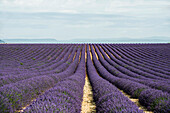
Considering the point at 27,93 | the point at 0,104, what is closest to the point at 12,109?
the point at 0,104

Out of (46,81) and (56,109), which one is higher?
(56,109)

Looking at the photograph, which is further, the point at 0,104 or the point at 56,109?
the point at 0,104

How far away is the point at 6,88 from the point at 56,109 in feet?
11.8

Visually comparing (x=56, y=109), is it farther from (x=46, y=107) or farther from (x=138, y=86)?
(x=138, y=86)

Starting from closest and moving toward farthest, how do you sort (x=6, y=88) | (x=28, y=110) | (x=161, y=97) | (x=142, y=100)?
(x=28, y=110) < (x=161, y=97) < (x=6, y=88) < (x=142, y=100)

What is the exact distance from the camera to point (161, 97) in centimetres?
645

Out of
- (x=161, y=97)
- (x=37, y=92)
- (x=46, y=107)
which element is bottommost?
(x=37, y=92)

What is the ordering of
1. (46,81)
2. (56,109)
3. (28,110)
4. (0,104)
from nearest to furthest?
(28,110) → (56,109) → (0,104) → (46,81)

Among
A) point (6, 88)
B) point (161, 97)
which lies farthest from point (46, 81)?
point (161, 97)

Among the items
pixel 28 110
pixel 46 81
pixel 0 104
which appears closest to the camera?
pixel 28 110

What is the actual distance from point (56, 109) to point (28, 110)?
0.60m

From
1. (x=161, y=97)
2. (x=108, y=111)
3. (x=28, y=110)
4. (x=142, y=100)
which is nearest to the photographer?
(x=28, y=110)

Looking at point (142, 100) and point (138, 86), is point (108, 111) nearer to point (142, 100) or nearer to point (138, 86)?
point (142, 100)

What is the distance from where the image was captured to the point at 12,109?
19.5 feet
